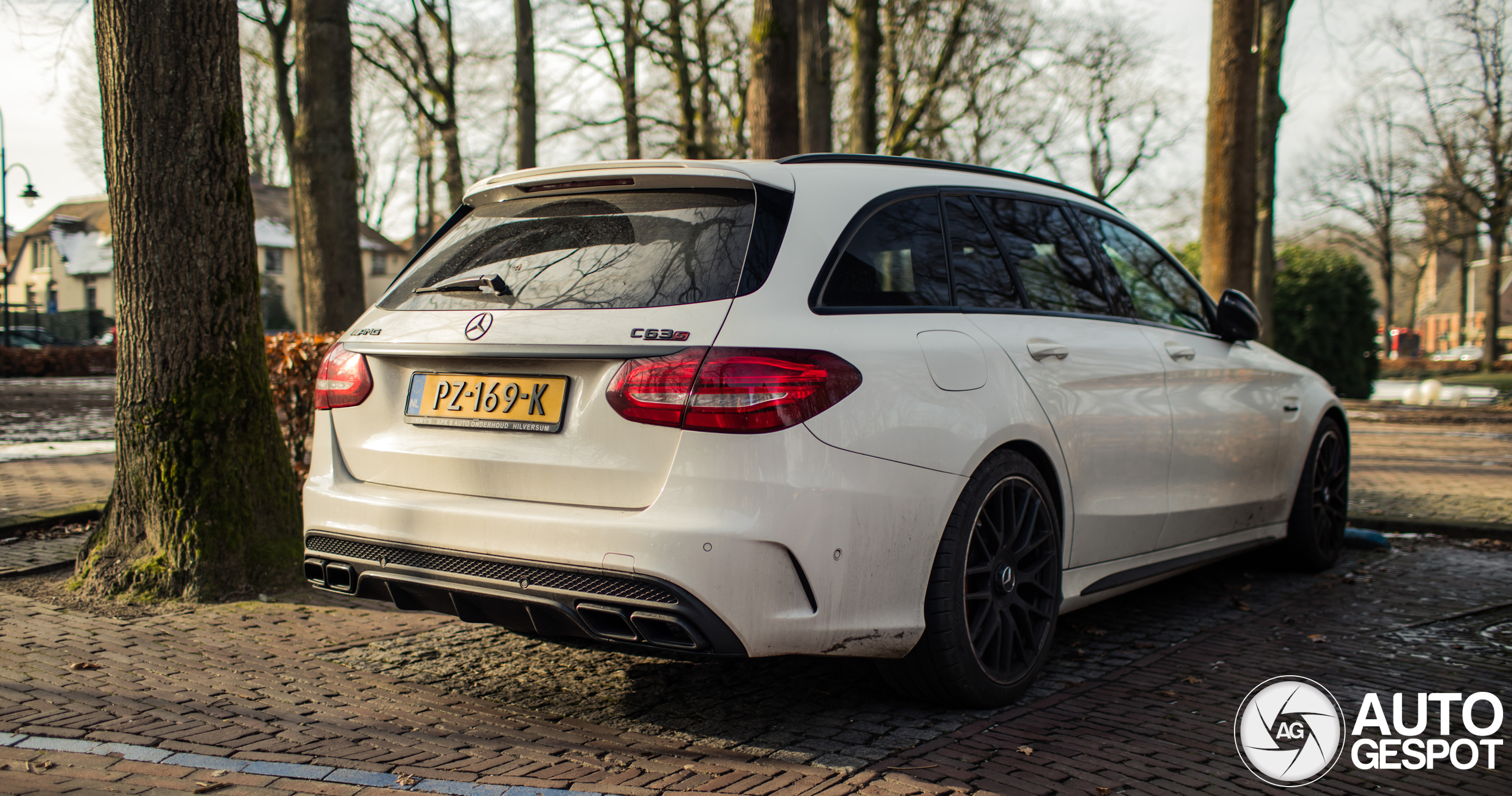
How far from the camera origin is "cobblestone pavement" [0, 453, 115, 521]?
25.1 ft

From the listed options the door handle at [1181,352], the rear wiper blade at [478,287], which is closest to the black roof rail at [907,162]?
the door handle at [1181,352]

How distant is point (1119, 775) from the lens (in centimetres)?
317

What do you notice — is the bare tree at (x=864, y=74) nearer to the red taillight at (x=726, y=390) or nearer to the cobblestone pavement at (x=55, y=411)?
the cobblestone pavement at (x=55, y=411)

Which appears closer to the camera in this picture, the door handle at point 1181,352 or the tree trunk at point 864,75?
the door handle at point 1181,352

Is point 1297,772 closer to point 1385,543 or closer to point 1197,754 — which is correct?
point 1197,754

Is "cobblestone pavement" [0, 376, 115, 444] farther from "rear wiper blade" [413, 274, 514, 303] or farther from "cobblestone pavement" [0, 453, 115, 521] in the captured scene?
"rear wiper blade" [413, 274, 514, 303]

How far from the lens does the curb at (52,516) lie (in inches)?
271

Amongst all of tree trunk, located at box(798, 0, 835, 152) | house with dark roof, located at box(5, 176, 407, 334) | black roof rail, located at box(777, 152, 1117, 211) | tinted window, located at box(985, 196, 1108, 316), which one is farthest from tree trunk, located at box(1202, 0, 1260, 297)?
house with dark roof, located at box(5, 176, 407, 334)

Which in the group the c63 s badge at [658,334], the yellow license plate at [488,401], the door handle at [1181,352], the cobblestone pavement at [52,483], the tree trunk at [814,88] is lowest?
the cobblestone pavement at [52,483]

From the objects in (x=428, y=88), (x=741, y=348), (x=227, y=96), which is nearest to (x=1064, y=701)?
(x=741, y=348)

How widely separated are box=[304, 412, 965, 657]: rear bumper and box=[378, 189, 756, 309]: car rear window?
491 millimetres

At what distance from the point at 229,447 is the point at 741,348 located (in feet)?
10.8

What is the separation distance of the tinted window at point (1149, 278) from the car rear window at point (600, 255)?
215 cm

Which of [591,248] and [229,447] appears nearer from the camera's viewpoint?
[591,248]
